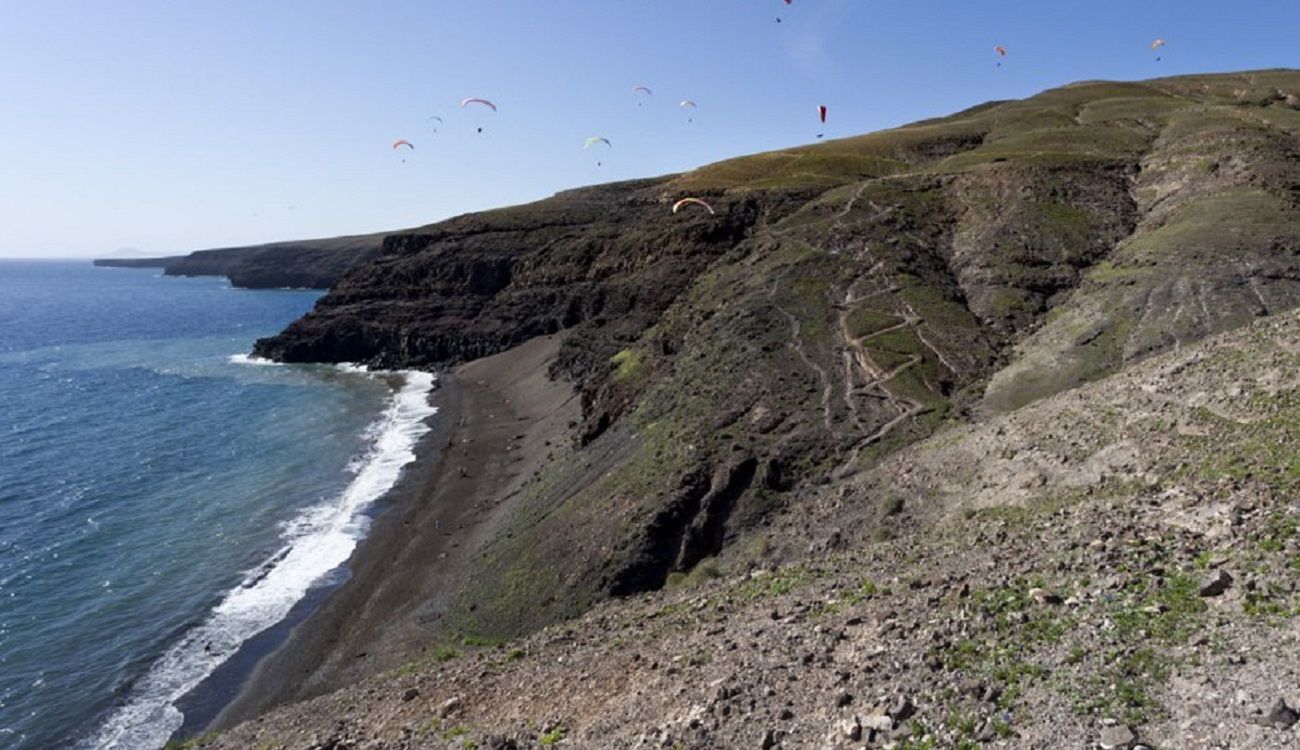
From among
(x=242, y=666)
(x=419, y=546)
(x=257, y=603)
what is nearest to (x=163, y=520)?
(x=257, y=603)

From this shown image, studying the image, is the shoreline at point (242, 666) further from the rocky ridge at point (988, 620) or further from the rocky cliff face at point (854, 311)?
the rocky cliff face at point (854, 311)

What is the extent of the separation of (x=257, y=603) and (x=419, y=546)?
703cm

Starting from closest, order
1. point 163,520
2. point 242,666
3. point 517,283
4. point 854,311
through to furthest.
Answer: point 242,666 → point 854,311 → point 163,520 → point 517,283

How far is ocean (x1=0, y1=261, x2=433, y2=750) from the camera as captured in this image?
86.5 feet

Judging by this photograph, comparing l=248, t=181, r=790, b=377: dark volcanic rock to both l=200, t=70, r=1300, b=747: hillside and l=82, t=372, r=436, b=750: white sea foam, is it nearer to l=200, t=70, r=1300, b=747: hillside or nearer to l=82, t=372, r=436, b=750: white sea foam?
l=200, t=70, r=1300, b=747: hillside

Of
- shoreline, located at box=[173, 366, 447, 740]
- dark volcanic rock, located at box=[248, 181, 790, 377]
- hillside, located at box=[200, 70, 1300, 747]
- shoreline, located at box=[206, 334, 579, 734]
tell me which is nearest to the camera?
hillside, located at box=[200, 70, 1300, 747]

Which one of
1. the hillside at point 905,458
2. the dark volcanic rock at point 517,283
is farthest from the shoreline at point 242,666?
the dark volcanic rock at point 517,283

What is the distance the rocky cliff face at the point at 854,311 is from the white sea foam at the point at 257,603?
8981mm

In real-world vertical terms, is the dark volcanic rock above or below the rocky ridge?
above

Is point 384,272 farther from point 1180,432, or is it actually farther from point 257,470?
point 1180,432

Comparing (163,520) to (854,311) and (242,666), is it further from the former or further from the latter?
(854,311)

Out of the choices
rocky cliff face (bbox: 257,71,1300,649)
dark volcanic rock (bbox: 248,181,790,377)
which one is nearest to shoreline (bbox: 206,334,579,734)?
rocky cliff face (bbox: 257,71,1300,649)

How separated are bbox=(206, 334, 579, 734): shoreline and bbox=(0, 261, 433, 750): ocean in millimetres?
1348

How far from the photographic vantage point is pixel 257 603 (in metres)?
31.9
